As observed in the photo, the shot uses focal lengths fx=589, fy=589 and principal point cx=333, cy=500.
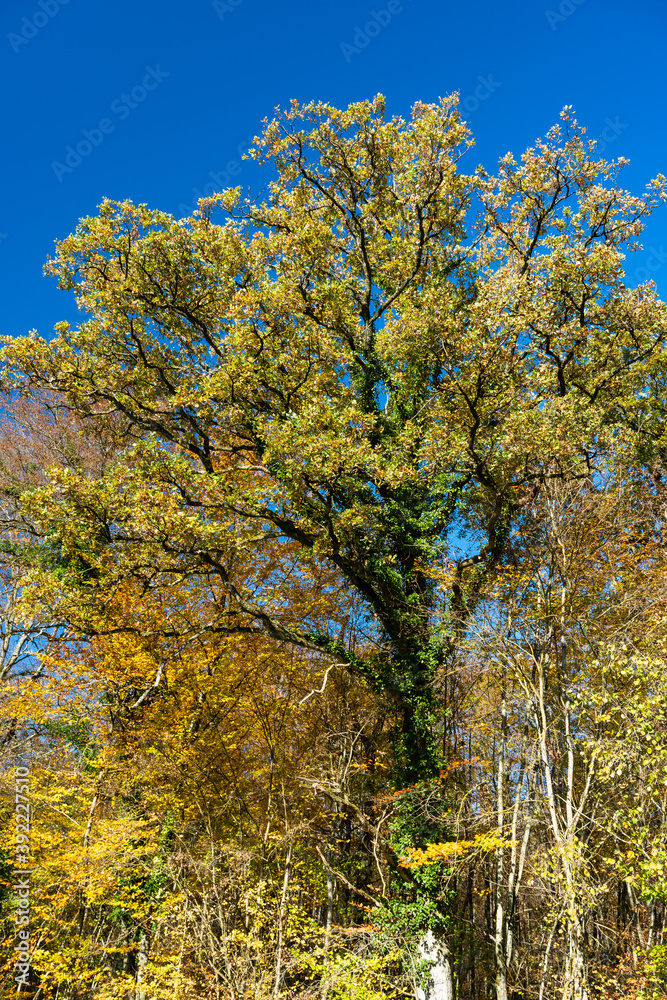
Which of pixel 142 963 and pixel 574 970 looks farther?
pixel 142 963

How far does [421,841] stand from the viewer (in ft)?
28.3

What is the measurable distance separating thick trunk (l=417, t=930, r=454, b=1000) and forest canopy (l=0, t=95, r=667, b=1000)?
0.16ft

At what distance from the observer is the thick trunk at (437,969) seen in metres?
7.66

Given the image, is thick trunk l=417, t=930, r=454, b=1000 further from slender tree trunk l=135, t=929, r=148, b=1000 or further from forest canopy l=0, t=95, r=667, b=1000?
slender tree trunk l=135, t=929, r=148, b=1000

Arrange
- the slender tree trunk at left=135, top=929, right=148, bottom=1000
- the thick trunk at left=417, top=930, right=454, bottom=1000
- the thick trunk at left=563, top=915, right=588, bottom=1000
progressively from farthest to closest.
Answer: the thick trunk at left=417, top=930, right=454, bottom=1000, the slender tree trunk at left=135, top=929, right=148, bottom=1000, the thick trunk at left=563, top=915, right=588, bottom=1000

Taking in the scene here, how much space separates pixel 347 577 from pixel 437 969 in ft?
18.4

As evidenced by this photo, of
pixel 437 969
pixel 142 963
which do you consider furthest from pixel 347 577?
pixel 142 963

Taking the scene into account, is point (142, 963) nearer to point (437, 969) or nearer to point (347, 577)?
point (437, 969)

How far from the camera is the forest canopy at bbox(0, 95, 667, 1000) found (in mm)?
7836

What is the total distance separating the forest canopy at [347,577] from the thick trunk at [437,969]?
1.9 inches

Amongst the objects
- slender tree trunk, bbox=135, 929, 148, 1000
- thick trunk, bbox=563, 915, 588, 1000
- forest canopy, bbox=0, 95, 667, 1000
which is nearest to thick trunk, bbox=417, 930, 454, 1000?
forest canopy, bbox=0, 95, 667, 1000

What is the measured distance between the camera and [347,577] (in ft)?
34.1

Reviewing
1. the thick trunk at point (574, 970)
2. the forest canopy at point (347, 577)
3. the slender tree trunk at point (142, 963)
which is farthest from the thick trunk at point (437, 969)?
the slender tree trunk at point (142, 963)

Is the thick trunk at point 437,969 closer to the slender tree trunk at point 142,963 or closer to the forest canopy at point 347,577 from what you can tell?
the forest canopy at point 347,577
